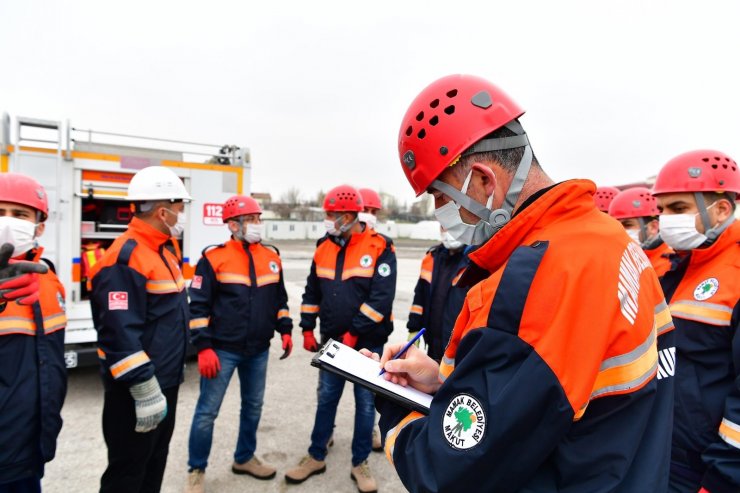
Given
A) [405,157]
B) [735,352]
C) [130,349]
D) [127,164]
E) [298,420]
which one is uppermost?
[127,164]

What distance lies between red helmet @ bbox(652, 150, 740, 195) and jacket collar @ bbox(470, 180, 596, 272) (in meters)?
2.04

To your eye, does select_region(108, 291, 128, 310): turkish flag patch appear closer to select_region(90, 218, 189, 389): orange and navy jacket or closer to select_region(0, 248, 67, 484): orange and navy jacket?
select_region(90, 218, 189, 389): orange and navy jacket

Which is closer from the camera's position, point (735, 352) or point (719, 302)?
point (735, 352)

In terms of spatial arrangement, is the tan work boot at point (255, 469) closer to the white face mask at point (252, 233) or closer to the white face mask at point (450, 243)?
the white face mask at point (252, 233)

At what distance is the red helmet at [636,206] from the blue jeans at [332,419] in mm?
3591

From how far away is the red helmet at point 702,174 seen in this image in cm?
270

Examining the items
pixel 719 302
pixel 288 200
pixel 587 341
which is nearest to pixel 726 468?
pixel 719 302

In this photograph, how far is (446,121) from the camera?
141cm

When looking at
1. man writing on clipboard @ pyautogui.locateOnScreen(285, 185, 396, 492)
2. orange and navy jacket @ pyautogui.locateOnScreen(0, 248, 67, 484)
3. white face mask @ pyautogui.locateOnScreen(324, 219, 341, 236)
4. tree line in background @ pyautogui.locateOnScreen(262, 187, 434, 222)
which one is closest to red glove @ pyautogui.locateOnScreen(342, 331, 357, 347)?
man writing on clipboard @ pyautogui.locateOnScreen(285, 185, 396, 492)

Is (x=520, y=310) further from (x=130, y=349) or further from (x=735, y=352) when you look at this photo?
(x=130, y=349)

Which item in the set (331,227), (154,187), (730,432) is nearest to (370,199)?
(331,227)

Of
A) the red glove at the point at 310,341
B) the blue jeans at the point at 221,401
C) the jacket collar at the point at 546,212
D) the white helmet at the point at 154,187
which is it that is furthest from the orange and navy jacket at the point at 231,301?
the jacket collar at the point at 546,212

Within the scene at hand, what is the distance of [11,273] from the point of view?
2199mm

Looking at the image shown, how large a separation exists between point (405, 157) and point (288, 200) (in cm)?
6976
